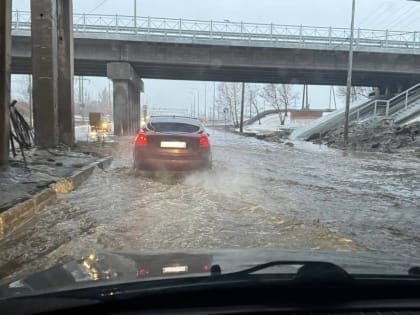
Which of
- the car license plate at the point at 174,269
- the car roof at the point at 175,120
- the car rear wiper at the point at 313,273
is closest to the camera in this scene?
the car rear wiper at the point at 313,273

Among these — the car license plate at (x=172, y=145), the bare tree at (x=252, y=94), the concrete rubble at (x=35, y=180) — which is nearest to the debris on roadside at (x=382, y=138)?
the car license plate at (x=172, y=145)

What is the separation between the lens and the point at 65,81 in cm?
1766

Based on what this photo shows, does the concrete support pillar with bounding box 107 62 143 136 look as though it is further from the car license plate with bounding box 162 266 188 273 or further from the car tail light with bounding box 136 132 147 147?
the car license plate with bounding box 162 266 188 273

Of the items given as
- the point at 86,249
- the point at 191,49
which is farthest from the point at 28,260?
the point at 191,49

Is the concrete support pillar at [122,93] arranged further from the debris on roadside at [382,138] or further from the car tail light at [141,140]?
the car tail light at [141,140]

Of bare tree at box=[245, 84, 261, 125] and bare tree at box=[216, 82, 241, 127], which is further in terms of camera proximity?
bare tree at box=[245, 84, 261, 125]

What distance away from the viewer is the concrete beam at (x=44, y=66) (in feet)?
51.2

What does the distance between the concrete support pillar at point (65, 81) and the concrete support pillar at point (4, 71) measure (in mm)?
6532

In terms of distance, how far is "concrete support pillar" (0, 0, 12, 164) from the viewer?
1087 centimetres

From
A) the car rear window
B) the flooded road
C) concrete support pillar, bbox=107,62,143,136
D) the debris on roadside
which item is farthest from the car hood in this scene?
concrete support pillar, bbox=107,62,143,136

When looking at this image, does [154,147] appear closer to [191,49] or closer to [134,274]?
[134,274]

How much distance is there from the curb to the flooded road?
13 cm

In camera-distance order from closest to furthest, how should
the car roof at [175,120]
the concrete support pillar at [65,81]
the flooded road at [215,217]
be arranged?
the flooded road at [215,217]
the car roof at [175,120]
the concrete support pillar at [65,81]

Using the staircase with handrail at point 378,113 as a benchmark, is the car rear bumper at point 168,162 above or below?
below
